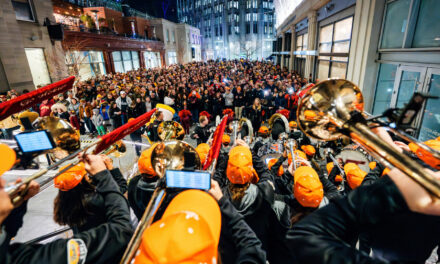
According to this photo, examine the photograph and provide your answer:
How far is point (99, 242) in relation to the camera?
1.20m

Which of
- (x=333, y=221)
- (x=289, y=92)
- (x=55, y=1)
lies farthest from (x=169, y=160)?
(x=55, y=1)

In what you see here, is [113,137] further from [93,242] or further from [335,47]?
[335,47]

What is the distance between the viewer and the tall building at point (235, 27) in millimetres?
55562

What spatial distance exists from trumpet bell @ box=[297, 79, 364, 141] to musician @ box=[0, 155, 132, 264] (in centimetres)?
153

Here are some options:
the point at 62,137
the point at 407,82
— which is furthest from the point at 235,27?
the point at 62,137

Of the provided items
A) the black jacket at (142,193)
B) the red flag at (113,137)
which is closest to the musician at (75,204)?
the red flag at (113,137)

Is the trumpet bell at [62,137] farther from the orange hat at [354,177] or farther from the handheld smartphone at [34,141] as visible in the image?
the orange hat at [354,177]

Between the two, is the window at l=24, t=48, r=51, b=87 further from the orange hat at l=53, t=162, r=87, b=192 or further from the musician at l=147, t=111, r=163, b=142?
the orange hat at l=53, t=162, r=87, b=192

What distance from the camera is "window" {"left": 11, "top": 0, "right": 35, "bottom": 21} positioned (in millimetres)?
12652

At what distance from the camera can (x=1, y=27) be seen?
1144cm

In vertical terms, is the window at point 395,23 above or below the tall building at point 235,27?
below

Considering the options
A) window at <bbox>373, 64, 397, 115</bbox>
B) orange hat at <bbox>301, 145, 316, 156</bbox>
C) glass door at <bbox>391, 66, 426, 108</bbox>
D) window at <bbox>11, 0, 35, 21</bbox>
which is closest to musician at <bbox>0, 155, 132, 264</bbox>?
orange hat at <bbox>301, 145, 316, 156</bbox>

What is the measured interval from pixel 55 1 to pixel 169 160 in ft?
99.1

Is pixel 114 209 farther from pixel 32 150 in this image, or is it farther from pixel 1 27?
pixel 1 27
